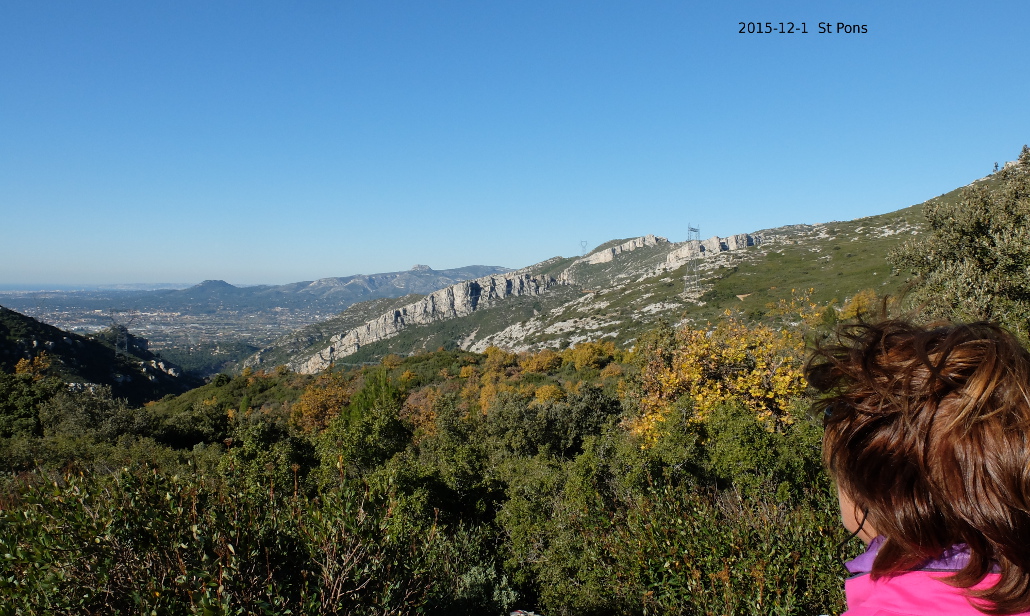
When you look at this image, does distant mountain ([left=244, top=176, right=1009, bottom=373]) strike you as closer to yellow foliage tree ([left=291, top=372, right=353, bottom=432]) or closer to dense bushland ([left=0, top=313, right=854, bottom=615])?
yellow foliage tree ([left=291, top=372, right=353, bottom=432])

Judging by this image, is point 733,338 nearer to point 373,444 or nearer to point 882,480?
point 373,444

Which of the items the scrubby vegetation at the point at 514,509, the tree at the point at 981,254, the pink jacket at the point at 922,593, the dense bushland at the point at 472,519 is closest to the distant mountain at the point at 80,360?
the scrubby vegetation at the point at 514,509

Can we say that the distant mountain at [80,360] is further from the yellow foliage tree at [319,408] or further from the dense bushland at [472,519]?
the dense bushland at [472,519]

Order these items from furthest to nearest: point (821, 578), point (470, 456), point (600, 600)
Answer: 1. point (470, 456)
2. point (600, 600)
3. point (821, 578)

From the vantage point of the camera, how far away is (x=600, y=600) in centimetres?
806

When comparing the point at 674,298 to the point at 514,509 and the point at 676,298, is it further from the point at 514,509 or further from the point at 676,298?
the point at 514,509

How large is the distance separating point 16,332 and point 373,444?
99583mm

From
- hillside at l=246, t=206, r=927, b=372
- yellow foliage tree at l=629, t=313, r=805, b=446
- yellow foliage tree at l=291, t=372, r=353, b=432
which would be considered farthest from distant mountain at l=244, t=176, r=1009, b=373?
yellow foliage tree at l=291, t=372, r=353, b=432

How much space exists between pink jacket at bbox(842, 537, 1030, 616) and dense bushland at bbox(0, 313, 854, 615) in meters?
3.99

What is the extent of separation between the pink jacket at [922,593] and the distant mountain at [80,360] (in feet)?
297

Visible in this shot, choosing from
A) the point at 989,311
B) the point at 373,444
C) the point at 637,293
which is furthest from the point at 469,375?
the point at 637,293

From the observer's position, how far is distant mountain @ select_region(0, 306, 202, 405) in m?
76.9

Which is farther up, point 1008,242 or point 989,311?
point 1008,242

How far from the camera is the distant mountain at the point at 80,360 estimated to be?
252 feet
